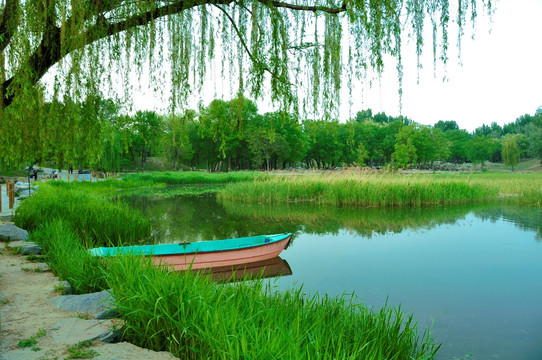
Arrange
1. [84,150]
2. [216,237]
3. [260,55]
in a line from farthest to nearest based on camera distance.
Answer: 1. [216,237]
2. [84,150]
3. [260,55]

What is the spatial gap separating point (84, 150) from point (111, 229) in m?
4.70

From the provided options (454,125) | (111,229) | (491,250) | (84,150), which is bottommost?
(491,250)

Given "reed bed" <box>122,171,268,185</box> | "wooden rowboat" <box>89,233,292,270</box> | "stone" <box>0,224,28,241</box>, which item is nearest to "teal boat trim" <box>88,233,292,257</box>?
"wooden rowboat" <box>89,233,292,270</box>

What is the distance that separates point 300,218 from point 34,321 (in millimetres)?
10829

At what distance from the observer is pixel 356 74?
3590 mm

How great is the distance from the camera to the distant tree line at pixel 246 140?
390cm

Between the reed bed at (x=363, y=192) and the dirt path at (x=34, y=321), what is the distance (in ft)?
44.3

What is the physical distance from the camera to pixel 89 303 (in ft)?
11.0

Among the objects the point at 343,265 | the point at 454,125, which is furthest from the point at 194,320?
the point at 454,125

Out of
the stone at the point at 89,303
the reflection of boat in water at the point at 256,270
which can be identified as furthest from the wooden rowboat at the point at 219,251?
the stone at the point at 89,303

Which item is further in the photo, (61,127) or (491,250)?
(491,250)

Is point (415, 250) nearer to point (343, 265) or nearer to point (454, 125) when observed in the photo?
point (343, 265)

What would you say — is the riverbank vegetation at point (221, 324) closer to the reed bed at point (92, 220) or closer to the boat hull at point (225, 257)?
the boat hull at point (225, 257)

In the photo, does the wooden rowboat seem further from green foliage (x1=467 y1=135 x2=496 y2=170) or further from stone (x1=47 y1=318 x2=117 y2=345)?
green foliage (x1=467 y1=135 x2=496 y2=170)
